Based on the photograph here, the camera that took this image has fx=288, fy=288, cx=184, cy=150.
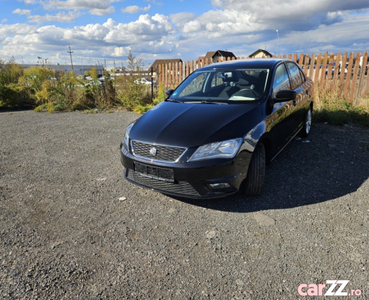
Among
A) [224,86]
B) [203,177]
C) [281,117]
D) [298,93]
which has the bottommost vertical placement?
[203,177]

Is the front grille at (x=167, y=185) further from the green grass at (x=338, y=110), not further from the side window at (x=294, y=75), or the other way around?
the green grass at (x=338, y=110)

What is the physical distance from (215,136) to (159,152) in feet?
2.12

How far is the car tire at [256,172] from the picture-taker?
3428mm

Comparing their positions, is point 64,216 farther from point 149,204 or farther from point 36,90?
point 36,90

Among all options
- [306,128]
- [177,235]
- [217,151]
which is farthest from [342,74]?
[177,235]

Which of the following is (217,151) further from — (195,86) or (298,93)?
(298,93)

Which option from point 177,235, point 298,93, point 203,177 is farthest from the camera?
point 298,93

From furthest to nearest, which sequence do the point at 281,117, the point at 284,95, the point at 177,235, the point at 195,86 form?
the point at 195,86, the point at 281,117, the point at 284,95, the point at 177,235

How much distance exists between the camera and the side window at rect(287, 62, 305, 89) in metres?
5.12

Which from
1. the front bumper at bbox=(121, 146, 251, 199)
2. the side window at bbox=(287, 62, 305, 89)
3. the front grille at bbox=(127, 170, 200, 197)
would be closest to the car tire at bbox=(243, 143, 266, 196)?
the front bumper at bbox=(121, 146, 251, 199)

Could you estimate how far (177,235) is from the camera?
297 centimetres

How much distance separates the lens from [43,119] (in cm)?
938

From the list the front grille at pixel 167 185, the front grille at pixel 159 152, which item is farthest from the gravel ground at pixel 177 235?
the front grille at pixel 159 152

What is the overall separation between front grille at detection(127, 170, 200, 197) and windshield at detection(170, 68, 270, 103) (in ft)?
4.83
